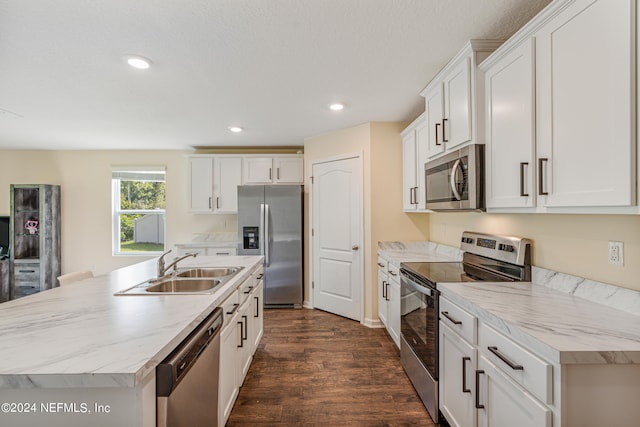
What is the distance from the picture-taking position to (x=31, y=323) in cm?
119

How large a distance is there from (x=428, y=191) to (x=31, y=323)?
8.26ft

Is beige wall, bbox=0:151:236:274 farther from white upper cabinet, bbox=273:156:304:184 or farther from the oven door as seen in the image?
the oven door

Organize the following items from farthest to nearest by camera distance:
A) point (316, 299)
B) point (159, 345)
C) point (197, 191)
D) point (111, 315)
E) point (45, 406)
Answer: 1. point (197, 191)
2. point (316, 299)
3. point (111, 315)
4. point (159, 345)
5. point (45, 406)

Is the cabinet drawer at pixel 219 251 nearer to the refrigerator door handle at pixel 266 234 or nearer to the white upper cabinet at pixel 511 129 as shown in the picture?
the refrigerator door handle at pixel 266 234

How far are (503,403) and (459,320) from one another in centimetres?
40

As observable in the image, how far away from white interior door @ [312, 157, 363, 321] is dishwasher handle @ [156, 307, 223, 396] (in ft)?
7.56

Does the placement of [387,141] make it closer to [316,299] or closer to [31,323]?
[316,299]

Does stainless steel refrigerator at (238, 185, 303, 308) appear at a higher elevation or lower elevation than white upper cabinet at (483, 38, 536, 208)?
lower

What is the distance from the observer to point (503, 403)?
4.07 ft

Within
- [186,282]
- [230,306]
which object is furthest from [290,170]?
[230,306]

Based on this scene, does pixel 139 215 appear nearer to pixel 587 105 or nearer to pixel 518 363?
pixel 518 363

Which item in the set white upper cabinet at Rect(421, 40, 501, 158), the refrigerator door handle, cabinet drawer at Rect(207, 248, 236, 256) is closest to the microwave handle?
white upper cabinet at Rect(421, 40, 501, 158)

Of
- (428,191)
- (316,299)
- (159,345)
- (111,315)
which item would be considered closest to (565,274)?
(428,191)

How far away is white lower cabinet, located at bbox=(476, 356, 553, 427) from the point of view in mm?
1061
